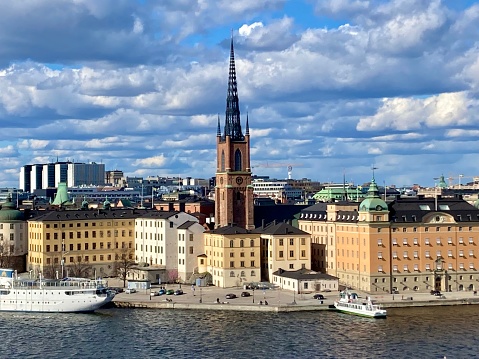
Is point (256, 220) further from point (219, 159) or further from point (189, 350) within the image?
point (189, 350)

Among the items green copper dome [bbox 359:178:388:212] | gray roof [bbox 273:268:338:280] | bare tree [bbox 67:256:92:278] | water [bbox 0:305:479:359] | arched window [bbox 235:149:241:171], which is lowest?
water [bbox 0:305:479:359]

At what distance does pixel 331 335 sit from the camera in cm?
9481

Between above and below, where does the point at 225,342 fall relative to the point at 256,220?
below

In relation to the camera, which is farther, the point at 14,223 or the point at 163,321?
the point at 14,223

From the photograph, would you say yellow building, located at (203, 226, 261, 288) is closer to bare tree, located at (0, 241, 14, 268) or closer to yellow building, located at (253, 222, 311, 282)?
yellow building, located at (253, 222, 311, 282)

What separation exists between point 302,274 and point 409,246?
45.0 ft

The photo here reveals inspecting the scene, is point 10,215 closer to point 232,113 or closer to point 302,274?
point 232,113

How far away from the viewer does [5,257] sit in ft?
475

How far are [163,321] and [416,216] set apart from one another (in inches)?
1492

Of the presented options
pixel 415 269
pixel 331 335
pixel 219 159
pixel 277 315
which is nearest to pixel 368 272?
pixel 415 269

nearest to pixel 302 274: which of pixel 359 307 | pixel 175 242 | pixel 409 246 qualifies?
pixel 409 246

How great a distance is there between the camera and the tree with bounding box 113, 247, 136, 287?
140m

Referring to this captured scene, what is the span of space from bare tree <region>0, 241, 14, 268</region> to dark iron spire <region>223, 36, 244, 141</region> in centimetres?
3651

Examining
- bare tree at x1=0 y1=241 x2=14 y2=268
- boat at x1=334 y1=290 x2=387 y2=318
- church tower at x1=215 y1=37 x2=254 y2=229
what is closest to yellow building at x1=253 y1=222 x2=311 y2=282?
church tower at x1=215 y1=37 x2=254 y2=229
